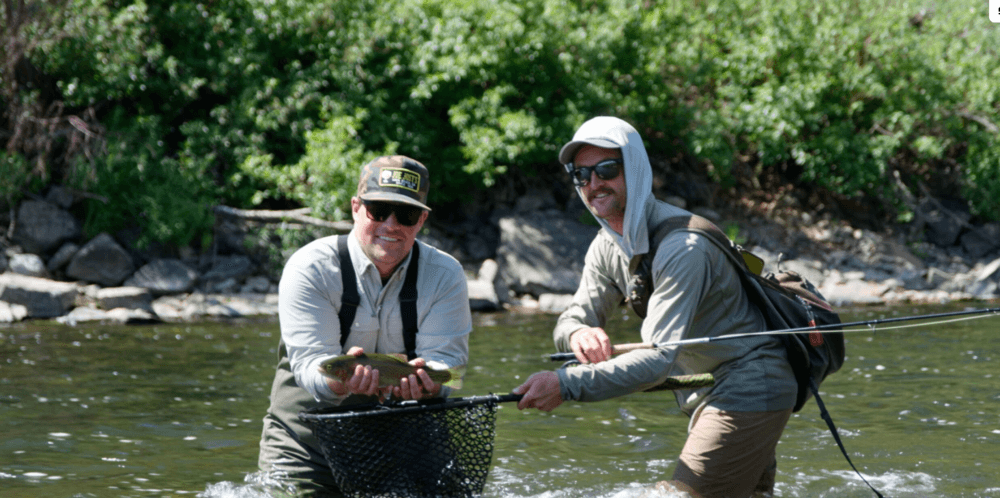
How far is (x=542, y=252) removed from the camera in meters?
17.4

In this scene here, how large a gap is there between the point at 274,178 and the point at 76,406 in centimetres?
945

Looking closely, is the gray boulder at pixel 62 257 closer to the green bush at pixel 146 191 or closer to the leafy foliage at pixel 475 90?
the green bush at pixel 146 191

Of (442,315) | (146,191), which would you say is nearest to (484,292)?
(146,191)

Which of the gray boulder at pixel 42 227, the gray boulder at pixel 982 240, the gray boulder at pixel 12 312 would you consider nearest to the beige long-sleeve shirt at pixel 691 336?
the gray boulder at pixel 12 312

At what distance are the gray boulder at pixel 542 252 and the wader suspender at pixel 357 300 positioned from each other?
41.7 ft

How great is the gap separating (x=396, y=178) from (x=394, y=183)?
0.02 meters

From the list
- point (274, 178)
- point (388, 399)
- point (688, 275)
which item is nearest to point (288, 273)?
point (388, 399)

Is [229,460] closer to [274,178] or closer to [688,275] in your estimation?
[688,275]

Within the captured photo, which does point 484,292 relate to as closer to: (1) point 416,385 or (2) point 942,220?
(2) point 942,220

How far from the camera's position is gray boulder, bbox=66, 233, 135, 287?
15.3 metres

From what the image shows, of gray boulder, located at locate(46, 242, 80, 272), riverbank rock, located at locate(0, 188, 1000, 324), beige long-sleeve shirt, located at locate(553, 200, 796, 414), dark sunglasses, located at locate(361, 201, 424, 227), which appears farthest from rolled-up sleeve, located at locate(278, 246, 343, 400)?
gray boulder, located at locate(46, 242, 80, 272)

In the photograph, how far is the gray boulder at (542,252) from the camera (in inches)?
665

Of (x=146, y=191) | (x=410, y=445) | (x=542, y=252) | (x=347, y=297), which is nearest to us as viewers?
(x=410, y=445)

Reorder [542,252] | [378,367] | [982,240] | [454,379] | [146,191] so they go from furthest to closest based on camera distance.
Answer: [982,240] < [542,252] < [146,191] < [454,379] < [378,367]
